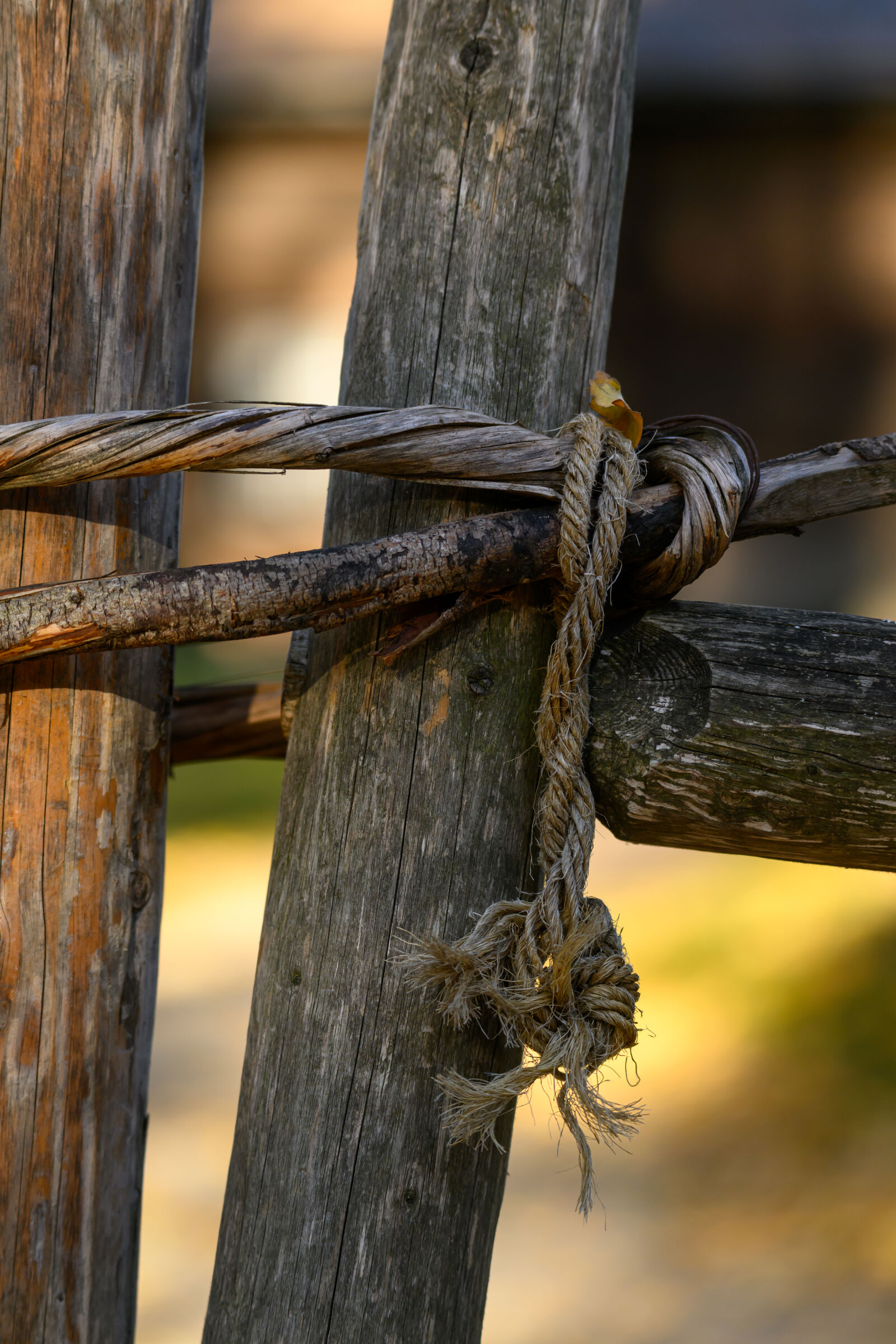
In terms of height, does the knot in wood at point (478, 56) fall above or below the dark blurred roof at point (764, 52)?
below

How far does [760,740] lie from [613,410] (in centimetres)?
32

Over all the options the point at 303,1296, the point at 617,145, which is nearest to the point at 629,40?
the point at 617,145

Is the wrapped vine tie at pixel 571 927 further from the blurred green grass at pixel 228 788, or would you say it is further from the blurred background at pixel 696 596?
the blurred green grass at pixel 228 788

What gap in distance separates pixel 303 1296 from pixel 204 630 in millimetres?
563

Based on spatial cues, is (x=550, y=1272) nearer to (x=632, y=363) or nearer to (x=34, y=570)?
(x=34, y=570)

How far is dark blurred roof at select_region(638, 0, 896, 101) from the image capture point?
348 centimetres

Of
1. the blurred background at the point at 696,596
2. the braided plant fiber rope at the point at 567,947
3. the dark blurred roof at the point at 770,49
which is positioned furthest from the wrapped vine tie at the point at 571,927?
the dark blurred roof at the point at 770,49

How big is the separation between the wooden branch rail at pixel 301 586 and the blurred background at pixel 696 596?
0.60 m

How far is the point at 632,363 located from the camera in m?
3.99

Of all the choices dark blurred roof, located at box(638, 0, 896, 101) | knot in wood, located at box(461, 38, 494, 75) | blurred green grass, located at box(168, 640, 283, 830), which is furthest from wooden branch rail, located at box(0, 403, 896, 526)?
dark blurred roof, located at box(638, 0, 896, 101)

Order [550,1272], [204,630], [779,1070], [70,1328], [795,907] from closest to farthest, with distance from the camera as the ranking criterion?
[204,630] < [70,1328] < [550,1272] < [779,1070] < [795,907]

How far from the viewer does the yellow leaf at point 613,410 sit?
0.87 metres

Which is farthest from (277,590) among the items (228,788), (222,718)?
Answer: (228,788)

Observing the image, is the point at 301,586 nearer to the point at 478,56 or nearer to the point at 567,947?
the point at 567,947
